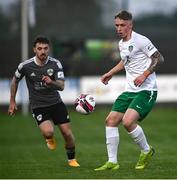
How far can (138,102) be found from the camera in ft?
36.1

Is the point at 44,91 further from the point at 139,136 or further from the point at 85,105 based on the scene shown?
the point at 139,136

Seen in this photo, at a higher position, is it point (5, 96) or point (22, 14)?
point (22, 14)

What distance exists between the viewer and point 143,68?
36.4ft

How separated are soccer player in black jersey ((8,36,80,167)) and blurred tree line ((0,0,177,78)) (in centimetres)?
1594

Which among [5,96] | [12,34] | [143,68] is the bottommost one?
[5,96]

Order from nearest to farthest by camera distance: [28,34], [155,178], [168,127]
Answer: [155,178] → [168,127] → [28,34]

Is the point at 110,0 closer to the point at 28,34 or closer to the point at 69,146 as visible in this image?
the point at 28,34

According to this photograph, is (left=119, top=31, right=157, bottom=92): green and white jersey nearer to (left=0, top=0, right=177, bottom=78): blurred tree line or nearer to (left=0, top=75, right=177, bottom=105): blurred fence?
(left=0, top=75, right=177, bottom=105): blurred fence

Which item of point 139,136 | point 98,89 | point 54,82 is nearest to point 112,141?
point 139,136

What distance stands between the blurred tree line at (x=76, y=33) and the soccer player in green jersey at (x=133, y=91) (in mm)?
16670

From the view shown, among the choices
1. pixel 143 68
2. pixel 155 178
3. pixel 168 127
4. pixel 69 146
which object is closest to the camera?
pixel 155 178

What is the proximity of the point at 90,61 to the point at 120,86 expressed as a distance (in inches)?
91.8

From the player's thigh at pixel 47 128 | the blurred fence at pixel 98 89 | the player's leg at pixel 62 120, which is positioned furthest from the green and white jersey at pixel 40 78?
the blurred fence at pixel 98 89

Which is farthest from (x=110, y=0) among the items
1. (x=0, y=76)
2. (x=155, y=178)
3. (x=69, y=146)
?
(x=155, y=178)
